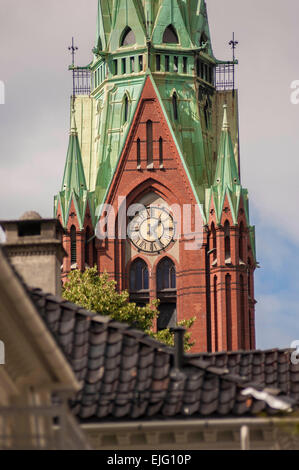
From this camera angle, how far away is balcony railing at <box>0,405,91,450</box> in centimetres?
1461

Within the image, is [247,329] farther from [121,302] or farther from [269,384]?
[269,384]

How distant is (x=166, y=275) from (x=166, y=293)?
133 centimetres

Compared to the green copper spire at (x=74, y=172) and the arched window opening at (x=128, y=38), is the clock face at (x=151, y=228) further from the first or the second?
the arched window opening at (x=128, y=38)

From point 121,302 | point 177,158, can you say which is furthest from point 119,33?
point 121,302

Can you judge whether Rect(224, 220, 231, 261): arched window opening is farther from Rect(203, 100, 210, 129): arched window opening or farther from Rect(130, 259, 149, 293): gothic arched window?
Rect(203, 100, 210, 129): arched window opening

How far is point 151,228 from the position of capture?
9969cm

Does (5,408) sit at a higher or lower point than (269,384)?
lower

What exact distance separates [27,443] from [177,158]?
85023 mm

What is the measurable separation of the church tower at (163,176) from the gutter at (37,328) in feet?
257

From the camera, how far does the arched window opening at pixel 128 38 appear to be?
102625 millimetres

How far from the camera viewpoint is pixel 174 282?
97938 mm

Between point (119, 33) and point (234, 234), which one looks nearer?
point (234, 234)

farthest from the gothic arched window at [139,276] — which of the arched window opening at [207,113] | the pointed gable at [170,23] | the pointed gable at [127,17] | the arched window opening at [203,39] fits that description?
the arched window opening at [203,39]

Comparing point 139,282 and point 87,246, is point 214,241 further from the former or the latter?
point 87,246
